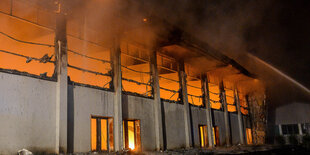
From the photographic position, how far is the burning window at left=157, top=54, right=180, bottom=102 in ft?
51.4

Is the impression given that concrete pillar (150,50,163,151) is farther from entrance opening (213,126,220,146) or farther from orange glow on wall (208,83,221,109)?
orange glow on wall (208,83,221,109)

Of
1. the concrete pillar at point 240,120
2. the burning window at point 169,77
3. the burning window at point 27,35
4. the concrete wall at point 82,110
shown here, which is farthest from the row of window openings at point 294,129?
the burning window at point 27,35

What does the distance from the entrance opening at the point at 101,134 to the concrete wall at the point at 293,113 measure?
2152cm

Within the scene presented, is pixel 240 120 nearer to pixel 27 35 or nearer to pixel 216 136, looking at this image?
pixel 216 136

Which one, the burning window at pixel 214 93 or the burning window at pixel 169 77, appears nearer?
the burning window at pixel 169 77

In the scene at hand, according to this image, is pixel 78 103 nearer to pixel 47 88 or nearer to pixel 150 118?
pixel 47 88

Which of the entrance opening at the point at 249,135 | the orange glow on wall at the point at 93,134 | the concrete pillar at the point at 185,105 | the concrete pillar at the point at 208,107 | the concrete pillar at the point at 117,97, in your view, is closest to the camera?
the orange glow on wall at the point at 93,134

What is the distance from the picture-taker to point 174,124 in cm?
1502

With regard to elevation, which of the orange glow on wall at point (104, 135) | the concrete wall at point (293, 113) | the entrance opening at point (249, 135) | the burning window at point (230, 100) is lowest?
the entrance opening at point (249, 135)

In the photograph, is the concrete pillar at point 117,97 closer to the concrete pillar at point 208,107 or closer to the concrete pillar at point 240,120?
the concrete pillar at point 208,107

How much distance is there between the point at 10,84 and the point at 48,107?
135 centimetres

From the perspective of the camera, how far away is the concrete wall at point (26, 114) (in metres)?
8.09

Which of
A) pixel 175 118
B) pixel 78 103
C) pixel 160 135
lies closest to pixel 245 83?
pixel 175 118

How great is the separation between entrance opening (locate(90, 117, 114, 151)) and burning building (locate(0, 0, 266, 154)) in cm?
4
